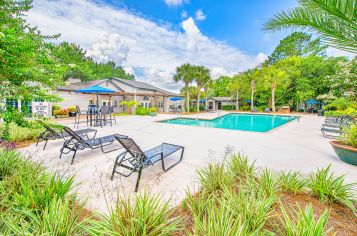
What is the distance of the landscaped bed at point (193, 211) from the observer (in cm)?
176

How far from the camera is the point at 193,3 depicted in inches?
528

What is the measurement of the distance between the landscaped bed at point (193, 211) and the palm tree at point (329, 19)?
236 cm

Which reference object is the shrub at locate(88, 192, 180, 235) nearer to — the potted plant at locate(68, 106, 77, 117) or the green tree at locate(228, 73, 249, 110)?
the potted plant at locate(68, 106, 77, 117)

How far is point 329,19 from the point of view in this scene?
2.72 m

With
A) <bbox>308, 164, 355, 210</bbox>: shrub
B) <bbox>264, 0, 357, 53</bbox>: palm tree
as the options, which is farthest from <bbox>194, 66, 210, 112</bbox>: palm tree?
<bbox>308, 164, 355, 210</bbox>: shrub

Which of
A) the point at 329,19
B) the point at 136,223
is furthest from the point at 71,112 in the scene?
the point at 329,19

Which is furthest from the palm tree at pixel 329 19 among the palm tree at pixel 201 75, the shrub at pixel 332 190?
the palm tree at pixel 201 75

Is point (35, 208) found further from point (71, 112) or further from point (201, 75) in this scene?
point (201, 75)

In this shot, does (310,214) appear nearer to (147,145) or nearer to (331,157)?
(331,157)

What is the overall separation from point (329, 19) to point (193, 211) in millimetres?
3836

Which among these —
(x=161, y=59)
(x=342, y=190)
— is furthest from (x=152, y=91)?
(x=342, y=190)

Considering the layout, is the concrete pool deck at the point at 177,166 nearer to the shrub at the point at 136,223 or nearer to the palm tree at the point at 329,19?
the shrub at the point at 136,223

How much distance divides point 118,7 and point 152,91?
1653cm

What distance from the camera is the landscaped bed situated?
1.76 metres
